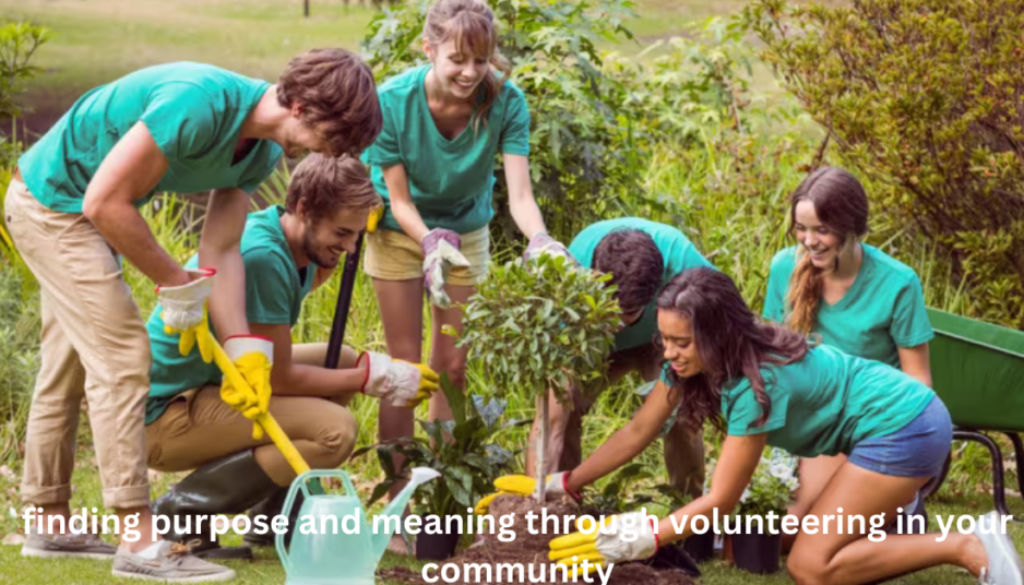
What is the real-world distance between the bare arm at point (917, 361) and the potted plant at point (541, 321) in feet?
3.69

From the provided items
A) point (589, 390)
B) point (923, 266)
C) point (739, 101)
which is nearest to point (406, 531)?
point (589, 390)

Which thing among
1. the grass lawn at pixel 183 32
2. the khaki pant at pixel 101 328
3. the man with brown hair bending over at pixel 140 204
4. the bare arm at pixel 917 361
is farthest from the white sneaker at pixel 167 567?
the grass lawn at pixel 183 32

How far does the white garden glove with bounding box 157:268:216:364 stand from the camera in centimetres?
350

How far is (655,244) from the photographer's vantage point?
13.0 feet

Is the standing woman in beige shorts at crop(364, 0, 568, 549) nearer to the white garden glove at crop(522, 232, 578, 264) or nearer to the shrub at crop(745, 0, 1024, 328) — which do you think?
the white garden glove at crop(522, 232, 578, 264)

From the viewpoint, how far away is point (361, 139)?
137 inches

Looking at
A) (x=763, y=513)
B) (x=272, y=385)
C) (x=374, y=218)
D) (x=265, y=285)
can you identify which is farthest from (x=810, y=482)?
(x=265, y=285)

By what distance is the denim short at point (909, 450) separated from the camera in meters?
3.61

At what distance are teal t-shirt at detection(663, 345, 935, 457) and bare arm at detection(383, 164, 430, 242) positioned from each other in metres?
1.18

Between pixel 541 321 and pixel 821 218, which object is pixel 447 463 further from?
pixel 821 218

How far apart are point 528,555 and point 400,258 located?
4.02 ft

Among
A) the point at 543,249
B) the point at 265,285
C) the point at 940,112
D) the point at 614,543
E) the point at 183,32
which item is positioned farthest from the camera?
the point at 183,32

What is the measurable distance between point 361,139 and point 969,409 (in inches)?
93.0

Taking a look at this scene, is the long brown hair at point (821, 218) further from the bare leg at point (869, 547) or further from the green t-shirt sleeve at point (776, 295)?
the bare leg at point (869, 547)
